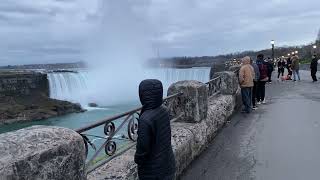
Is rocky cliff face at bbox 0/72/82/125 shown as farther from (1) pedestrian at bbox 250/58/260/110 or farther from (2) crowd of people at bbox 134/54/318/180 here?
(2) crowd of people at bbox 134/54/318/180

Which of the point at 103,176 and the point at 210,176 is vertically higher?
the point at 103,176

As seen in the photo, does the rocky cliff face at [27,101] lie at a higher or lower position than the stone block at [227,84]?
lower

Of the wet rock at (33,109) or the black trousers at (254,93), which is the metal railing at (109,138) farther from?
the wet rock at (33,109)

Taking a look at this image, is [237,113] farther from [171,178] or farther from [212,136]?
[171,178]

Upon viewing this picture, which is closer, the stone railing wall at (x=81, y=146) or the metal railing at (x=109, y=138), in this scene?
the stone railing wall at (x=81, y=146)

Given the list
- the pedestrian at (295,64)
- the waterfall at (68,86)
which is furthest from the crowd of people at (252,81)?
the waterfall at (68,86)

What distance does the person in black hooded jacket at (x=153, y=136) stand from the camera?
13.1 feet

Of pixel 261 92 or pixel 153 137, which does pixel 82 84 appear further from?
pixel 153 137

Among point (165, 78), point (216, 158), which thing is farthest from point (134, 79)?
point (216, 158)

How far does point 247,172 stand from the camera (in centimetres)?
700

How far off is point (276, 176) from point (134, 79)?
236 feet

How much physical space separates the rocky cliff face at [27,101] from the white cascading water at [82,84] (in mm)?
1798

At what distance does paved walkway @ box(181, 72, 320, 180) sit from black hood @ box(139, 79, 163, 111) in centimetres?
299

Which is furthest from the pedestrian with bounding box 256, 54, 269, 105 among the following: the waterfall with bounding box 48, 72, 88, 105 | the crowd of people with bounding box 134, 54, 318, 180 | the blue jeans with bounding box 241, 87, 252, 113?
the waterfall with bounding box 48, 72, 88, 105
